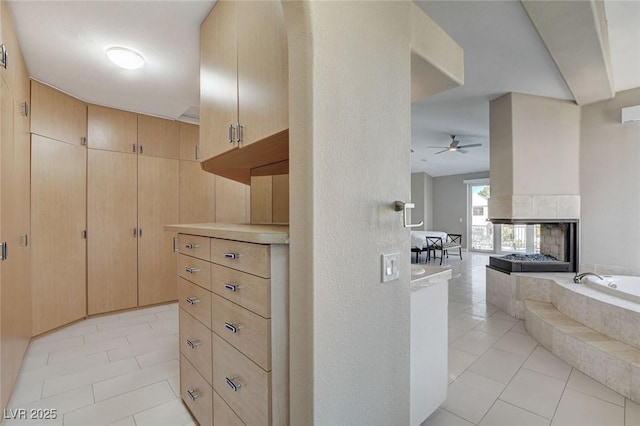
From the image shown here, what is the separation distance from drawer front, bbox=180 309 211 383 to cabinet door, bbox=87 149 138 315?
2385mm

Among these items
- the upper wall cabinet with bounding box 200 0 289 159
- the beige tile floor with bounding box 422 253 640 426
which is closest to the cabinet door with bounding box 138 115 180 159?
the upper wall cabinet with bounding box 200 0 289 159

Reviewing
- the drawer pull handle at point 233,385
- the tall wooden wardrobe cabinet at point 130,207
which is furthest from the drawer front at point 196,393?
the tall wooden wardrobe cabinet at point 130,207

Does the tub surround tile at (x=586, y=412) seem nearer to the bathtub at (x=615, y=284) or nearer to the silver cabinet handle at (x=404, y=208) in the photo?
the bathtub at (x=615, y=284)

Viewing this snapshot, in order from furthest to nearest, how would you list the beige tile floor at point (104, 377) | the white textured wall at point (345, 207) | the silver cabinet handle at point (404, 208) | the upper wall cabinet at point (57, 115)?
the upper wall cabinet at point (57, 115)
the beige tile floor at point (104, 377)
the silver cabinet handle at point (404, 208)
the white textured wall at point (345, 207)

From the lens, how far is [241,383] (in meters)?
1.22

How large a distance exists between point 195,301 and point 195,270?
0.17 meters

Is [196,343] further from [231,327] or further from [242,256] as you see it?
[242,256]

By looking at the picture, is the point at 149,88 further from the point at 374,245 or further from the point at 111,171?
the point at 374,245


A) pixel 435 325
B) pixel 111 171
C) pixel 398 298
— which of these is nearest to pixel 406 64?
pixel 398 298

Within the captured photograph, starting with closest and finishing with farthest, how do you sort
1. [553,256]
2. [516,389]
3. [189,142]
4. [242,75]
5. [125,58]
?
[242,75], [516,389], [125,58], [553,256], [189,142]

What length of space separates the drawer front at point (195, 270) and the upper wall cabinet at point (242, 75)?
67cm

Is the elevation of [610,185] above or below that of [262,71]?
below

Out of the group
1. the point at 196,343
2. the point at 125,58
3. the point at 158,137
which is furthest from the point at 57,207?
the point at 196,343

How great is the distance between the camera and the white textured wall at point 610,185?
3330 mm
